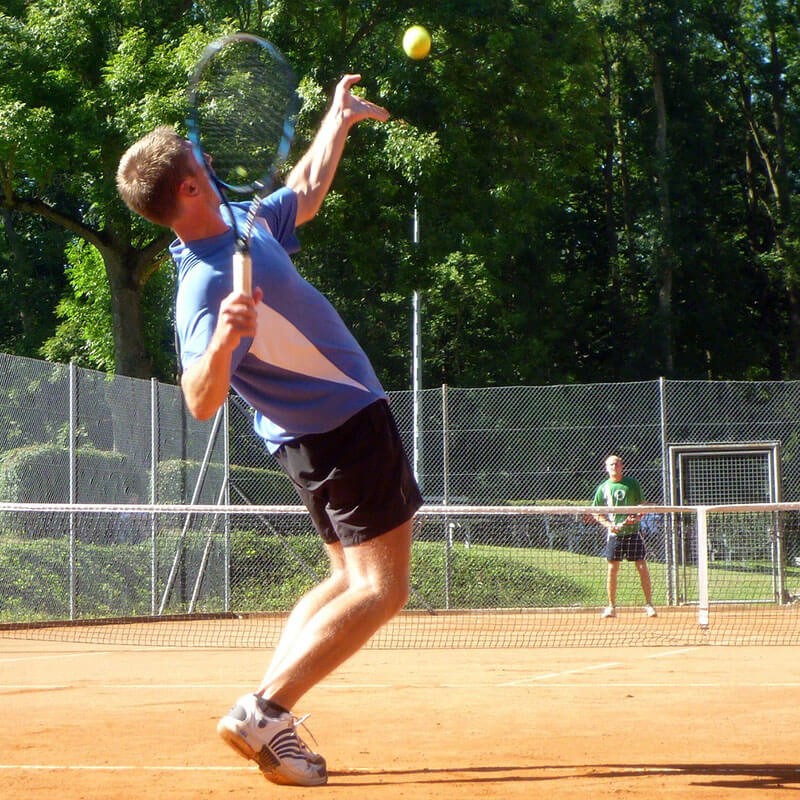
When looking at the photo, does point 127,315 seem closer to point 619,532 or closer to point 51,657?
point 619,532

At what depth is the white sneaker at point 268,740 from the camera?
144 inches

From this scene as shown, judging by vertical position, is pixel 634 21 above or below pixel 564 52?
above

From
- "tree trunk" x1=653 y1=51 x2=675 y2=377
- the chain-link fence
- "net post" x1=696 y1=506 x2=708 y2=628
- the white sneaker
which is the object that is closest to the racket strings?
the white sneaker

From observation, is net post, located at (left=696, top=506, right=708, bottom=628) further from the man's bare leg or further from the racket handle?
the racket handle

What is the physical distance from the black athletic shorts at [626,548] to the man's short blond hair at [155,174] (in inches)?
410

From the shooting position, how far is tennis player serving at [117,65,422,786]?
12.2 ft

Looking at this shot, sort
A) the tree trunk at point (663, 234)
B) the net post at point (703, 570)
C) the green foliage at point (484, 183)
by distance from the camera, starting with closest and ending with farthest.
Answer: the net post at point (703, 570), the green foliage at point (484, 183), the tree trunk at point (663, 234)

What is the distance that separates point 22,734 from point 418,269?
16.2 meters

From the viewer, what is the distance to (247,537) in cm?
1469

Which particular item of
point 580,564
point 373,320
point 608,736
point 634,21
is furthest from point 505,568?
point 634,21

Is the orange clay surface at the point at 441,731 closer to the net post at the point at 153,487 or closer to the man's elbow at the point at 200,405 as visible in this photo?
the man's elbow at the point at 200,405

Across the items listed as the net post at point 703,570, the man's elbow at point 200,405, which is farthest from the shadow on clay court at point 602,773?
the net post at point 703,570

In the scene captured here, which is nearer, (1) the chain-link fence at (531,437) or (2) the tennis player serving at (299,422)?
(2) the tennis player serving at (299,422)

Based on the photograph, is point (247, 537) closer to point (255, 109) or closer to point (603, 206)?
point (255, 109)
